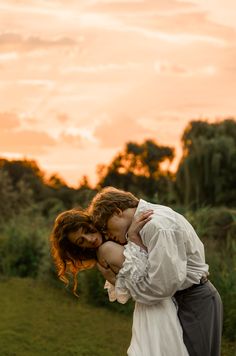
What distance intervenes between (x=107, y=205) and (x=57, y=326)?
5860 mm

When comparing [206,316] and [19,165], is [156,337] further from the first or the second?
[19,165]

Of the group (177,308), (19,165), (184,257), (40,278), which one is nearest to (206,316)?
(177,308)

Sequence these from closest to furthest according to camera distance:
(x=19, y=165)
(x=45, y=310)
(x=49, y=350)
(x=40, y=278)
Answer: (x=49, y=350) < (x=45, y=310) < (x=40, y=278) < (x=19, y=165)

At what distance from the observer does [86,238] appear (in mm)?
5223

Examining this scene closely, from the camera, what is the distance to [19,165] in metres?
57.9

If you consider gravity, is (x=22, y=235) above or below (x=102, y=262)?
below

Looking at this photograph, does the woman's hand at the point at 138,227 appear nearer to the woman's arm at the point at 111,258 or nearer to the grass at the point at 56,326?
the woman's arm at the point at 111,258

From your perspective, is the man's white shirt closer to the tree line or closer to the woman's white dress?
the woman's white dress

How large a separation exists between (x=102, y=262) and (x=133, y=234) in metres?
0.30

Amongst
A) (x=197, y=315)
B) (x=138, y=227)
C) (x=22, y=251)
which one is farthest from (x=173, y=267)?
(x=22, y=251)

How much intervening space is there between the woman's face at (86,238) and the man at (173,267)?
8cm

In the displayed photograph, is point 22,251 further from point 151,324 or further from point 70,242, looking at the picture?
point 151,324

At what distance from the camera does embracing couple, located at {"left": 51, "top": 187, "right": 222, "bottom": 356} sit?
4.96m

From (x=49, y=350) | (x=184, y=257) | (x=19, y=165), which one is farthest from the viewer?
(x=19, y=165)
